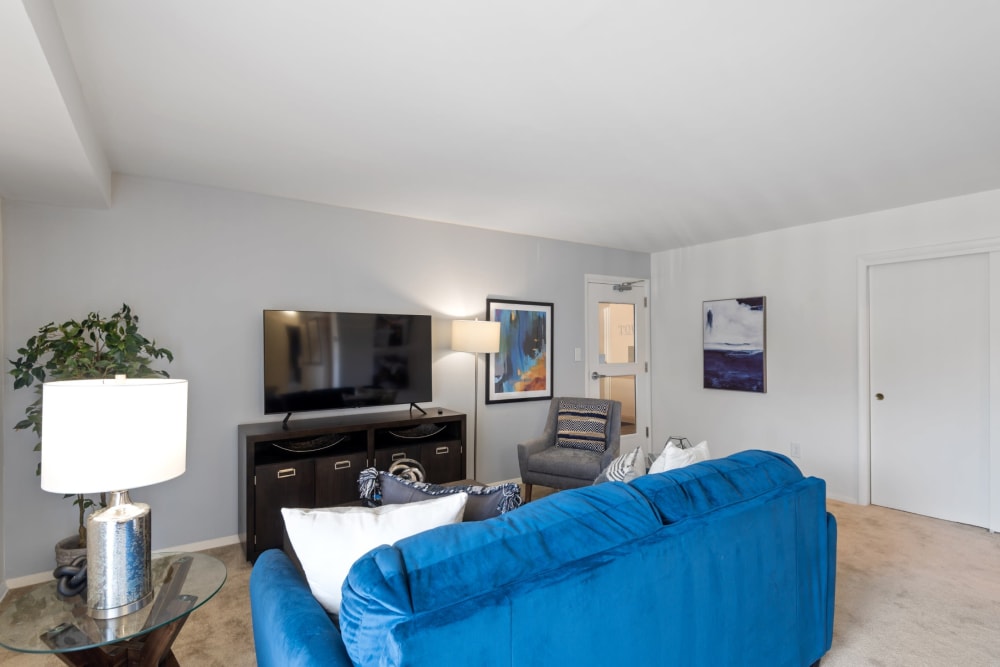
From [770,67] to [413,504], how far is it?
1942 millimetres

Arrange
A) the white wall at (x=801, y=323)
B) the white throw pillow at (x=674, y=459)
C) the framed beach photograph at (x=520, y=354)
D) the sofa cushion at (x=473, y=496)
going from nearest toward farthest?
the sofa cushion at (x=473, y=496), the white throw pillow at (x=674, y=459), the white wall at (x=801, y=323), the framed beach photograph at (x=520, y=354)

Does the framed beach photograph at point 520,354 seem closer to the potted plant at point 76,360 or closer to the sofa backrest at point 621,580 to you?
the potted plant at point 76,360

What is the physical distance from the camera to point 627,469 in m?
2.17

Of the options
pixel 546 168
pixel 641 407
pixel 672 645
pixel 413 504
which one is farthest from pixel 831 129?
pixel 641 407

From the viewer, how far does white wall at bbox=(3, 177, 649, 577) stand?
2871 millimetres

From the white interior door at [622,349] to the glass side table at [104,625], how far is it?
13.2ft

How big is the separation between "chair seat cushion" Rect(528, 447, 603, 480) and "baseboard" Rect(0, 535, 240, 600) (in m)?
2.04

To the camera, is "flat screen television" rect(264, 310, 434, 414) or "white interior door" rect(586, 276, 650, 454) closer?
"flat screen television" rect(264, 310, 434, 414)

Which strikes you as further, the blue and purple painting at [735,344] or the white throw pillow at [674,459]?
the blue and purple painting at [735,344]

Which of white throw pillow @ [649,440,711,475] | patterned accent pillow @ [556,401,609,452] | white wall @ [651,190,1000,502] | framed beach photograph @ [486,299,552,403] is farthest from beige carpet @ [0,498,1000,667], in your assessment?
framed beach photograph @ [486,299,552,403]

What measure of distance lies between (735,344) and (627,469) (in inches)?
129

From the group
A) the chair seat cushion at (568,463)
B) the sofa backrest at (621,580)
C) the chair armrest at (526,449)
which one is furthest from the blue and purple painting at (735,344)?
the sofa backrest at (621,580)

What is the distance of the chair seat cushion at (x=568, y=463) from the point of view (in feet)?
12.1

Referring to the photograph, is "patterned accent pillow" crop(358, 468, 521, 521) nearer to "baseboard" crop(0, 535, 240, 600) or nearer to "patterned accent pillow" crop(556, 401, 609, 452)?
"baseboard" crop(0, 535, 240, 600)
